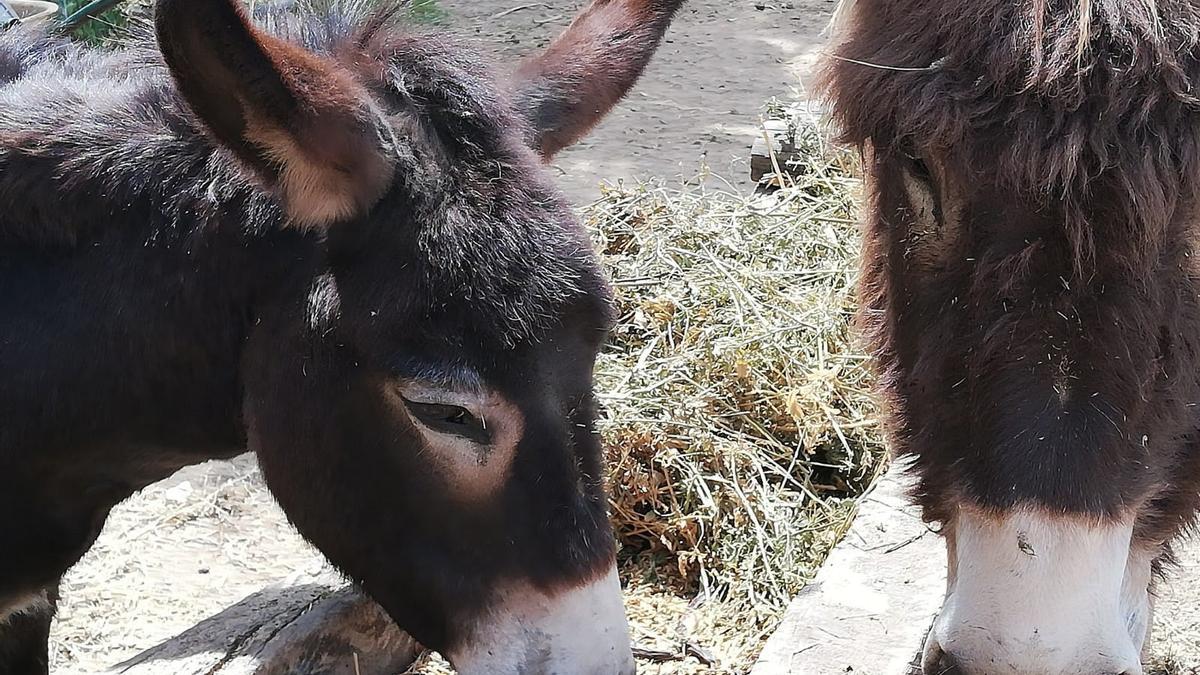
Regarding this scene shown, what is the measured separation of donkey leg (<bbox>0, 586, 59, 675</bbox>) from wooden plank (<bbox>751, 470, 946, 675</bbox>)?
1.62 metres

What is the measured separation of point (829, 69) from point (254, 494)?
2872mm

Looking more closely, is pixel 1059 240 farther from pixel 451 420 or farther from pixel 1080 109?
pixel 451 420

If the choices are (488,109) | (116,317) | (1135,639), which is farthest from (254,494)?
(1135,639)

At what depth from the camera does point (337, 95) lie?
181 centimetres

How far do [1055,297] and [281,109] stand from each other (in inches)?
49.1

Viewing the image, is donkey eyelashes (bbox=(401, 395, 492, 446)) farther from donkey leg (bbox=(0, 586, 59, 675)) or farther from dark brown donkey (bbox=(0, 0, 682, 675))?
donkey leg (bbox=(0, 586, 59, 675))

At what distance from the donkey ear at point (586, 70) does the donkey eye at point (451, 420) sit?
23.2 inches

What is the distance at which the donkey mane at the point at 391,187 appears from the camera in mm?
1854

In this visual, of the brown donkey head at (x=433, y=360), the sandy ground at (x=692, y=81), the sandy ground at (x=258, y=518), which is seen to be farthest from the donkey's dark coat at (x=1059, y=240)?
the sandy ground at (x=692, y=81)

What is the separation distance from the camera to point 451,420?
1863 millimetres

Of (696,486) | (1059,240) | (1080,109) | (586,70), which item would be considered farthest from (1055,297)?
(696,486)

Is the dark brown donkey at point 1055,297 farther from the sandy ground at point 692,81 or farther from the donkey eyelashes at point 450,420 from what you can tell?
the sandy ground at point 692,81

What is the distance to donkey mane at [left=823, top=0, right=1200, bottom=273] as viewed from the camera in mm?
1932

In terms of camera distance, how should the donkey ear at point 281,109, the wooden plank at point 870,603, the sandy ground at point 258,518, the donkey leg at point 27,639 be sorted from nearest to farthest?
the donkey ear at point 281,109 → the donkey leg at point 27,639 → the wooden plank at point 870,603 → the sandy ground at point 258,518
